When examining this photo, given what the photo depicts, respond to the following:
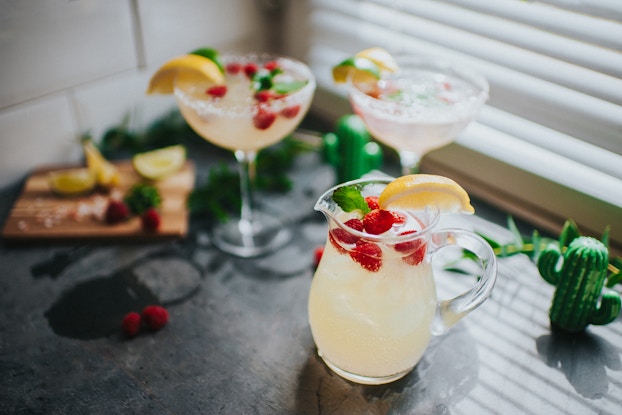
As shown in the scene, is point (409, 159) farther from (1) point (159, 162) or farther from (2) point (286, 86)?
(1) point (159, 162)

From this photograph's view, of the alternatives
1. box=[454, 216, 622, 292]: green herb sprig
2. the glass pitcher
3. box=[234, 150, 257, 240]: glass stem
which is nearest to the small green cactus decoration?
box=[234, 150, 257, 240]: glass stem

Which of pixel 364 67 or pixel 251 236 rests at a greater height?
pixel 364 67

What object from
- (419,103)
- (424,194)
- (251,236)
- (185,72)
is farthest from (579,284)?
(185,72)

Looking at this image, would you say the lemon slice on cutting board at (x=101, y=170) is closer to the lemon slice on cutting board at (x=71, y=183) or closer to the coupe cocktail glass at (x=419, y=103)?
the lemon slice on cutting board at (x=71, y=183)

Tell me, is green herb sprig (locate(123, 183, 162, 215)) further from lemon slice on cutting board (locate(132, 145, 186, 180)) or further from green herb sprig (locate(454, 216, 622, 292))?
green herb sprig (locate(454, 216, 622, 292))

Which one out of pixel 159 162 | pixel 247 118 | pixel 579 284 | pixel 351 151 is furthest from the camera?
pixel 159 162

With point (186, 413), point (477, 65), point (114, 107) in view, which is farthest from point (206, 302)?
point (477, 65)
